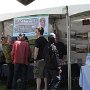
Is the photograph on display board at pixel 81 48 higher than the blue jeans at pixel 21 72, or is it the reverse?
the photograph on display board at pixel 81 48

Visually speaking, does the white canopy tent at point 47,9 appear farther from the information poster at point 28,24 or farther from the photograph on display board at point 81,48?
the photograph on display board at point 81,48

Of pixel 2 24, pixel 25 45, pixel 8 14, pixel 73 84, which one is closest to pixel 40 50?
pixel 25 45

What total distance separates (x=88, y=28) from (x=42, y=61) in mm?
3529

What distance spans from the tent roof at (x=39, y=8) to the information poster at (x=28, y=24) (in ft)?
0.87

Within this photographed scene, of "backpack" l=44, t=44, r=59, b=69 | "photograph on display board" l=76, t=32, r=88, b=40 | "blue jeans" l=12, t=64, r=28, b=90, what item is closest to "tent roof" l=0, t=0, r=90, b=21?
"backpack" l=44, t=44, r=59, b=69

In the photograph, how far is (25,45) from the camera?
923cm

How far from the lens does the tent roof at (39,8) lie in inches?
332

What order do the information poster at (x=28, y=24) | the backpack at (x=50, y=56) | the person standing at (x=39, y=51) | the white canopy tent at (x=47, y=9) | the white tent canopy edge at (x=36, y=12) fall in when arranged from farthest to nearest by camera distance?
the information poster at (x=28, y=24)
the white tent canopy edge at (x=36, y=12)
the white canopy tent at (x=47, y=9)
the person standing at (x=39, y=51)
the backpack at (x=50, y=56)

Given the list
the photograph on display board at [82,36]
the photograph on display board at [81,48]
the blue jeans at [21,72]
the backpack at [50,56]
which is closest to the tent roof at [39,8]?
the backpack at [50,56]

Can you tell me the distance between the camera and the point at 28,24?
31.7 feet

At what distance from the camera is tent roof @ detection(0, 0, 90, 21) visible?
332 inches

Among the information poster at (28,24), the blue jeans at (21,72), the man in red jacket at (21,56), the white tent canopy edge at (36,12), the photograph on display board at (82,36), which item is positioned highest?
the white tent canopy edge at (36,12)

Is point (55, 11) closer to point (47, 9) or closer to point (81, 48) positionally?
point (47, 9)

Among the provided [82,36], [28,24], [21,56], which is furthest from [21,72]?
[82,36]
